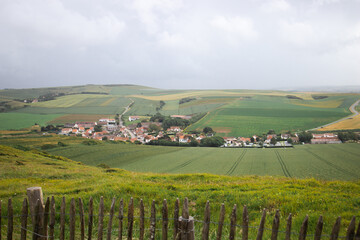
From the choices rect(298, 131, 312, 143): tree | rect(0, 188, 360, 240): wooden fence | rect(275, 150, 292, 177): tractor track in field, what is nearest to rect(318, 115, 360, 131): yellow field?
rect(298, 131, 312, 143): tree

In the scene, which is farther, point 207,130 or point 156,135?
point 156,135

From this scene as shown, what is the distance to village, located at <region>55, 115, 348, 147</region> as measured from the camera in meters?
60.4

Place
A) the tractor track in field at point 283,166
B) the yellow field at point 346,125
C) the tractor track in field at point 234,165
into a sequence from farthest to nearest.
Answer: the yellow field at point 346,125 → the tractor track in field at point 234,165 → the tractor track in field at point 283,166

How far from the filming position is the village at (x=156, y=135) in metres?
60.4

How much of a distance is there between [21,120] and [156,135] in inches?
2225

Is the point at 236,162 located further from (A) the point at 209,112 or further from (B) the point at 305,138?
(A) the point at 209,112

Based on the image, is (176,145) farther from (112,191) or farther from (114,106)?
(114,106)

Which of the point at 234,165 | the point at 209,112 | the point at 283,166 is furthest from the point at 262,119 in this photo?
the point at 234,165

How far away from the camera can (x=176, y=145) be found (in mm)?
65812

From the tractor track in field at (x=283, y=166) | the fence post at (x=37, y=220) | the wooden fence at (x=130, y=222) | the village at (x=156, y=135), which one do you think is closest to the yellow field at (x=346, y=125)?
the village at (x=156, y=135)

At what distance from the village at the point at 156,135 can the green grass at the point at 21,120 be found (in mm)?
11958

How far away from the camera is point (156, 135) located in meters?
83.2

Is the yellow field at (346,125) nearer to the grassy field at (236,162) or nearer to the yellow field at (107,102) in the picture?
the grassy field at (236,162)

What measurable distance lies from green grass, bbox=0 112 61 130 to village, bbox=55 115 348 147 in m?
12.0
